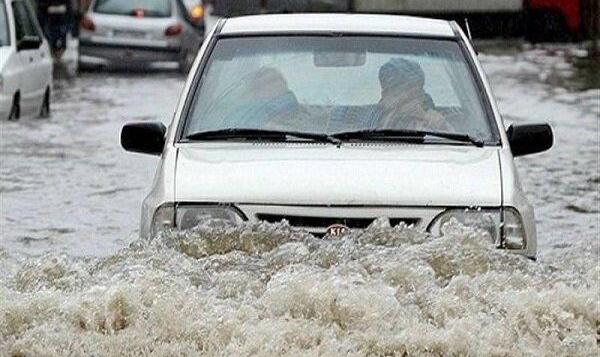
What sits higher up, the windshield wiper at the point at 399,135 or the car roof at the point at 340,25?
the car roof at the point at 340,25

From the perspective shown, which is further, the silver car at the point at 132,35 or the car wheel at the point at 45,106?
the silver car at the point at 132,35

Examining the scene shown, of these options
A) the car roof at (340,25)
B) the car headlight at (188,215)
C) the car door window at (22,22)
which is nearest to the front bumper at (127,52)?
the car door window at (22,22)

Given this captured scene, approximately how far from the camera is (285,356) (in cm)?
636

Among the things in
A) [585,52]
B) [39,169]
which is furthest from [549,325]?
[585,52]

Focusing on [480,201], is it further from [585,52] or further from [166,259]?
[585,52]

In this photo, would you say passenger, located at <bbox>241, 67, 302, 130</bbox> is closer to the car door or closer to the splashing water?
the splashing water

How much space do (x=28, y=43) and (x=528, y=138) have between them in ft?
38.9

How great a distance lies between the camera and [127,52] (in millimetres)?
29766

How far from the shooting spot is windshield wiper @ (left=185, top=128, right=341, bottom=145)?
7.98m

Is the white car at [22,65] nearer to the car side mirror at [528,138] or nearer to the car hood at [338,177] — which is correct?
the car side mirror at [528,138]

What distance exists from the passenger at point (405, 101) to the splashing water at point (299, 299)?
1.01m

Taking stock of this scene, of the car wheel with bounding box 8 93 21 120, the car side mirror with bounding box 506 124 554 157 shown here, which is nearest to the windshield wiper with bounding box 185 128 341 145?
the car side mirror with bounding box 506 124 554 157

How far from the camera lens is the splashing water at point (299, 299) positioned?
6551mm

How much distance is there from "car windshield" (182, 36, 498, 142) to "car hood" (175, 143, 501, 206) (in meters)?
0.40
